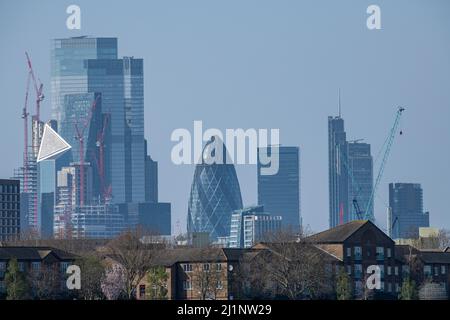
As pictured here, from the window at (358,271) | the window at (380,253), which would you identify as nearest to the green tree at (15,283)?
the window at (358,271)

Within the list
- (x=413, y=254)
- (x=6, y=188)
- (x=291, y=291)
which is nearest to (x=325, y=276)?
(x=291, y=291)

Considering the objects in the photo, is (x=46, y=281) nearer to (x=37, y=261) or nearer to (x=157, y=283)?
(x=157, y=283)

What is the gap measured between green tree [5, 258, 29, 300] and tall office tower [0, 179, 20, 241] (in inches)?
3808

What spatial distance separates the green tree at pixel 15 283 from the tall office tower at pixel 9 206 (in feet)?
317

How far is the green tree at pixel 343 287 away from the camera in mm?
74900

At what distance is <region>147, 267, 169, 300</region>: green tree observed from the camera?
75.0 m

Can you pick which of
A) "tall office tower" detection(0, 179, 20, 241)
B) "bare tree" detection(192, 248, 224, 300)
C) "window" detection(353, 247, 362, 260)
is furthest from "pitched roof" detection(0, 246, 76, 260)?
"tall office tower" detection(0, 179, 20, 241)

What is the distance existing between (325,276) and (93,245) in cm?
2977

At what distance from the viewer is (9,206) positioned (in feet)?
586

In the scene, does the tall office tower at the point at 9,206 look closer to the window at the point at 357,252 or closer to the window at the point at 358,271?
the window at the point at 357,252

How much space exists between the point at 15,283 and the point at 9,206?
351 ft

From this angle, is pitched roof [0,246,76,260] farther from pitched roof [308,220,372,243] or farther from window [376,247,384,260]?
window [376,247,384,260]

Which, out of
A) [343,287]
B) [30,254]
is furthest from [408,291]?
[30,254]
